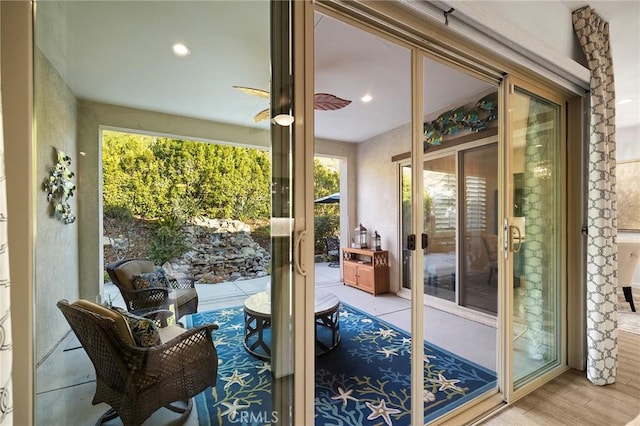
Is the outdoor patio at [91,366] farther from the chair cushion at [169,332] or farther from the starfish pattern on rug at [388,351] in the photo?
the starfish pattern on rug at [388,351]

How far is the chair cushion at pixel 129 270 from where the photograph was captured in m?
1.36

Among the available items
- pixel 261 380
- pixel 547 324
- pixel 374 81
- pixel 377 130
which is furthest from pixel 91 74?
pixel 547 324

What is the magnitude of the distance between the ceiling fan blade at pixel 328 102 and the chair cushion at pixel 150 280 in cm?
189

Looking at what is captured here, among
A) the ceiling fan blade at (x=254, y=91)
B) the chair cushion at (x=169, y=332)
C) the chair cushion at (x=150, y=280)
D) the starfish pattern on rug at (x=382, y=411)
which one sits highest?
the ceiling fan blade at (x=254, y=91)

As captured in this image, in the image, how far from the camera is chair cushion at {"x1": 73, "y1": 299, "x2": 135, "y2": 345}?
1254 mm

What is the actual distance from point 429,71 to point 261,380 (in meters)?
1.96

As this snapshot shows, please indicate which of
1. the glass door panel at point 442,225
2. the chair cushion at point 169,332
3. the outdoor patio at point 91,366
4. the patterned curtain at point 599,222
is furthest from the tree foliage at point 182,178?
the patterned curtain at point 599,222

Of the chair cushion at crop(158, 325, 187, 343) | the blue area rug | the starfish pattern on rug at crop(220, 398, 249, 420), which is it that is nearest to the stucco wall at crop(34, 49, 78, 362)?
the chair cushion at crop(158, 325, 187, 343)

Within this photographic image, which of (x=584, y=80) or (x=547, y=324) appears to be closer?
(x=584, y=80)

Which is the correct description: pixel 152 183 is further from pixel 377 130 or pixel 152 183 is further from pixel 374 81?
pixel 377 130

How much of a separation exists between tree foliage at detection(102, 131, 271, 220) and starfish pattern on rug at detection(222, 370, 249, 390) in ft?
2.63

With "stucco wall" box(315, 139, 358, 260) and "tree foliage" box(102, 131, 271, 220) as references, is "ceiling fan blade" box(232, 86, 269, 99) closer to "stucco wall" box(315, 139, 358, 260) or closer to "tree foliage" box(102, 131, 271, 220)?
"tree foliage" box(102, 131, 271, 220)

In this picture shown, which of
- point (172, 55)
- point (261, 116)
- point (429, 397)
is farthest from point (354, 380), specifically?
point (172, 55)

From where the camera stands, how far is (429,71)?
171cm
